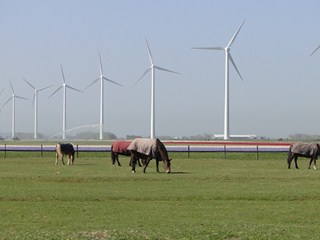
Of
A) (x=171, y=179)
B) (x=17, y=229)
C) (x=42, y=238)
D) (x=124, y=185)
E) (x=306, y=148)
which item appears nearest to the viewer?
(x=42, y=238)

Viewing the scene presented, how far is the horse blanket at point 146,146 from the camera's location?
38688 millimetres

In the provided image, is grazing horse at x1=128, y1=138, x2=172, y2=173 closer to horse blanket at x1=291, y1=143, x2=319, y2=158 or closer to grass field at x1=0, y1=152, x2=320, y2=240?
grass field at x1=0, y1=152, x2=320, y2=240

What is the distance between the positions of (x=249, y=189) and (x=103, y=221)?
9.68m

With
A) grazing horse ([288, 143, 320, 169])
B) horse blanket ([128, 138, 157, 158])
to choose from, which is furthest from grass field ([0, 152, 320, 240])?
grazing horse ([288, 143, 320, 169])

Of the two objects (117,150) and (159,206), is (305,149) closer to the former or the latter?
(117,150)

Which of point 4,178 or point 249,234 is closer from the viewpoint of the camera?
point 249,234

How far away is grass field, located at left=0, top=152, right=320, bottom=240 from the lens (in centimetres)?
1636

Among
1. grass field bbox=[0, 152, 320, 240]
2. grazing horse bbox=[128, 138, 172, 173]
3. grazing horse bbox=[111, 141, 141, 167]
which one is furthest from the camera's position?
grazing horse bbox=[111, 141, 141, 167]

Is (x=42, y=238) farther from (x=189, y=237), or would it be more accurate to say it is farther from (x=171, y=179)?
(x=171, y=179)

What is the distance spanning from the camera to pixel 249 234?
1577cm

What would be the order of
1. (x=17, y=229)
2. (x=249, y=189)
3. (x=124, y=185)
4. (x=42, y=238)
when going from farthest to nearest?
(x=124, y=185) < (x=249, y=189) < (x=17, y=229) < (x=42, y=238)

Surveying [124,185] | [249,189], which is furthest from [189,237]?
[124,185]

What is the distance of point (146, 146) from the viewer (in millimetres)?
39062

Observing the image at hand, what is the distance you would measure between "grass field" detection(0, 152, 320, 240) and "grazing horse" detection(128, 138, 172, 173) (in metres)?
2.92
